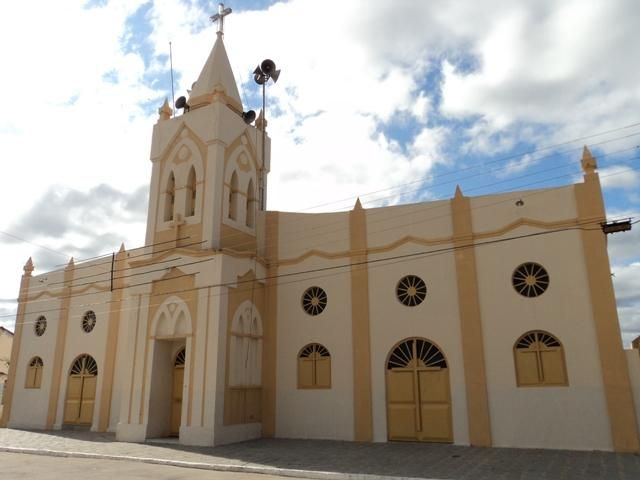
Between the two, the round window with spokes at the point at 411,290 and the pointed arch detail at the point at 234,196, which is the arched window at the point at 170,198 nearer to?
the pointed arch detail at the point at 234,196

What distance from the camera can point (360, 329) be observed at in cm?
1483

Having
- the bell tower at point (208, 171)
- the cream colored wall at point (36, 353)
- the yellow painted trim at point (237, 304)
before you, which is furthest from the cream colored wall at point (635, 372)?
the cream colored wall at point (36, 353)

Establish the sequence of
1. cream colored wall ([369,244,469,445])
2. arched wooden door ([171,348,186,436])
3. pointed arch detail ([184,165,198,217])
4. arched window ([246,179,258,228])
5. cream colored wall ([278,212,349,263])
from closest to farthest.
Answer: cream colored wall ([369,244,469,445]) → arched wooden door ([171,348,186,436]) → cream colored wall ([278,212,349,263]) → pointed arch detail ([184,165,198,217]) → arched window ([246,179,258,228])

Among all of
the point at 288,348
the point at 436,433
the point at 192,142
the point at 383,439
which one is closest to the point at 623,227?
the point at 436,433

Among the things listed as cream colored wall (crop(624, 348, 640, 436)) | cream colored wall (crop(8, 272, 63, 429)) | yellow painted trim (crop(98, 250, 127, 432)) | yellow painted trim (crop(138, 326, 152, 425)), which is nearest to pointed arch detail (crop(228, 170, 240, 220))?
yellow painted trim (crop(138, 326, 152, 425))

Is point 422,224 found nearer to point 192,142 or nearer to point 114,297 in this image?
point 192,142

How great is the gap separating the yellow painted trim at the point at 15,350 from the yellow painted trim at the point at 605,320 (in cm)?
1971

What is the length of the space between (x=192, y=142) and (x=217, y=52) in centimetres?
394

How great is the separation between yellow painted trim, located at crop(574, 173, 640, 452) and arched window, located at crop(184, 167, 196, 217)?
36.5 feet

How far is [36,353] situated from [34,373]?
73cm

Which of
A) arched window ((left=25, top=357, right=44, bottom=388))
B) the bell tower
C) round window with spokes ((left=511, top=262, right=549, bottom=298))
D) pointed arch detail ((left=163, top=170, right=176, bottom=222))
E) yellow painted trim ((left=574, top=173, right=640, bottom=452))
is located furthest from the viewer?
arched window ((left=25, top=357, right=44, bottom=388))

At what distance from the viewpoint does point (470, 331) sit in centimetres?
1352

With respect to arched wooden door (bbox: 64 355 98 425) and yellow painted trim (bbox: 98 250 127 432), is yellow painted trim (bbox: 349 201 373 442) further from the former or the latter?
arched wooden door (bbox: 64 355 98 425)

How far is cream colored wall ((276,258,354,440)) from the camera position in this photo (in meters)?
14.7
